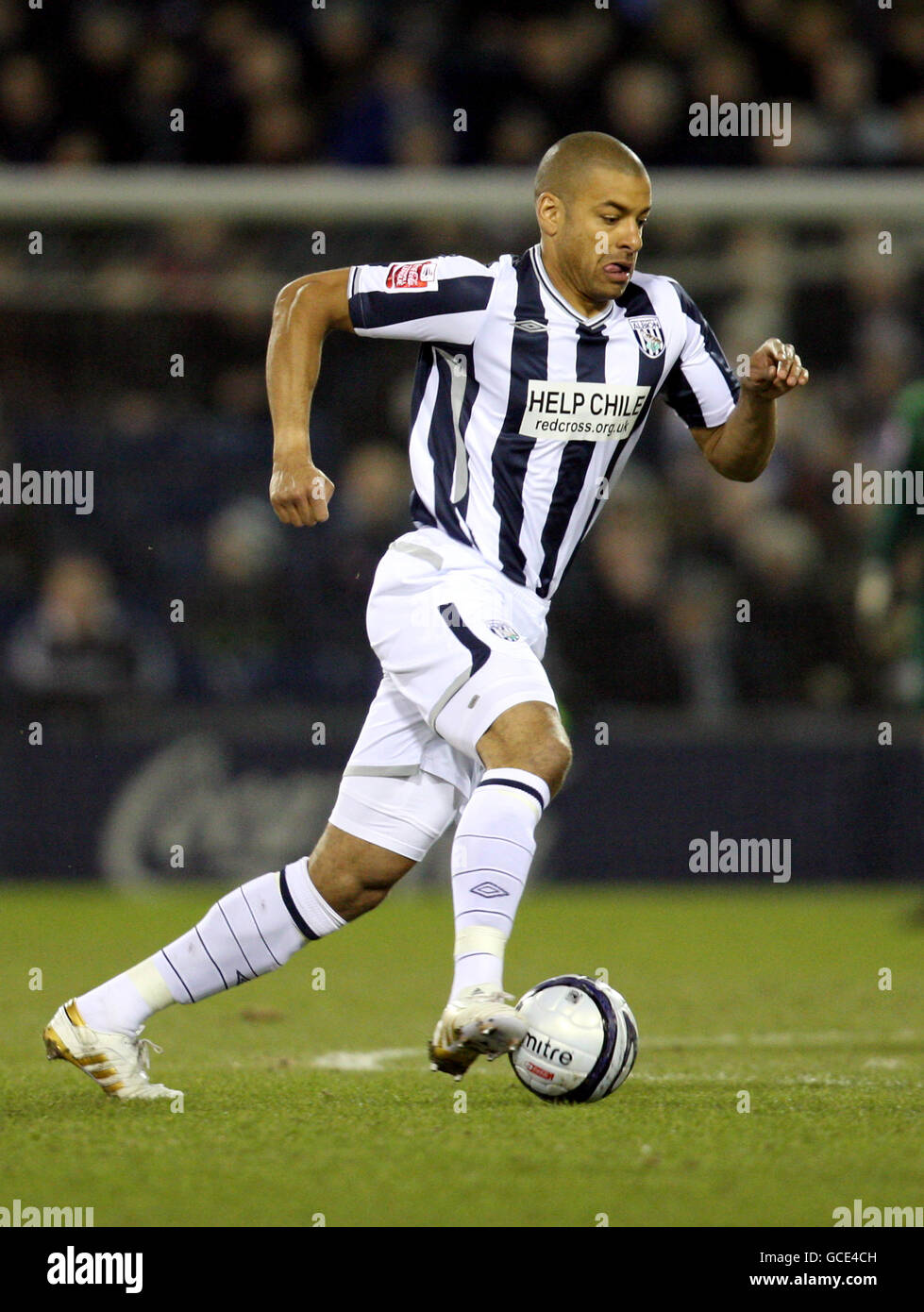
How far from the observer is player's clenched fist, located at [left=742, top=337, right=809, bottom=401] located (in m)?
4.19

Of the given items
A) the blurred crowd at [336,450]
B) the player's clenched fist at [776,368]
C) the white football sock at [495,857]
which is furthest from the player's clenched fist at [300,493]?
the blurred crowd at [336,450]

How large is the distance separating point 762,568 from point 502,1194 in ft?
23.1

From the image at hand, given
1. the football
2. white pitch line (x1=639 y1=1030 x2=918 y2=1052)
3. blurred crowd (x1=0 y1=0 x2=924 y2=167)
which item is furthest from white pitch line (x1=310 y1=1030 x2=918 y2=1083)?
blurred crowd (x1=0 y1=0 x2=924 y2=167)

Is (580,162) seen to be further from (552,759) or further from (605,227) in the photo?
(552,759)

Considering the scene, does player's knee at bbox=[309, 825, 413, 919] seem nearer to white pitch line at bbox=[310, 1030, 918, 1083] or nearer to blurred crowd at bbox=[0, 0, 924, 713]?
white pitch line at bbox=[310, 1030, 918, 1083]

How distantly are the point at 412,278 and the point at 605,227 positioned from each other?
44 centimetres

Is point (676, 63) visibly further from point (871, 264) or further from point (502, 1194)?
point (502, 1194)

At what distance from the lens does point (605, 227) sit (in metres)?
4.32

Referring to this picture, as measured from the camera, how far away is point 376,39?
465 inches

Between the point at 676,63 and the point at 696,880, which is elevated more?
the point at 676,63

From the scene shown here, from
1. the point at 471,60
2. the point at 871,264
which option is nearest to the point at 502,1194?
the point at 871,264

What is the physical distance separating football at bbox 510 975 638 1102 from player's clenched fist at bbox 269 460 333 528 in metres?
1.11

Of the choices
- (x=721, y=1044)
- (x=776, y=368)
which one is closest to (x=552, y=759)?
(x=776, y=368)

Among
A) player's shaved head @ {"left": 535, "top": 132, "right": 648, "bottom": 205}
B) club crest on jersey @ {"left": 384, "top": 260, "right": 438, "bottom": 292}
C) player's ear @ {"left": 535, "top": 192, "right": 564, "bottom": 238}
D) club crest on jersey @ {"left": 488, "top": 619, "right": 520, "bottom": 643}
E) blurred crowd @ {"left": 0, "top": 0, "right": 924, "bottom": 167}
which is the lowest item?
club crest on jersey @ {"left": 488, "top": 619, "right": 520, "bottom": 643}
